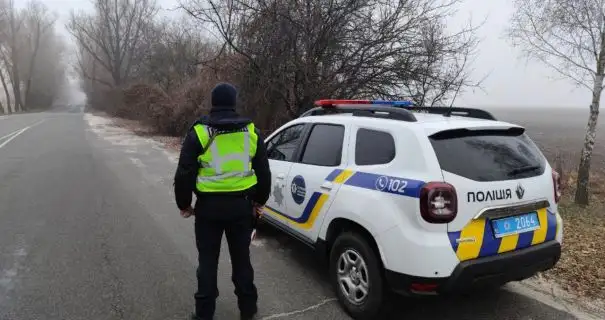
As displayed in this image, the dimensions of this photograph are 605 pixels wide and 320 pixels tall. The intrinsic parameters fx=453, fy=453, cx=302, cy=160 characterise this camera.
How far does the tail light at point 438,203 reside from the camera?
9.79 ft

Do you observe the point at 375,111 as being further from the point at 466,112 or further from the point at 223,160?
the point at 223,160

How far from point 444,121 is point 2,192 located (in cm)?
763

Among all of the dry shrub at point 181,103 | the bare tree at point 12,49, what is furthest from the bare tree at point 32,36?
the dry shrub at point 181,103

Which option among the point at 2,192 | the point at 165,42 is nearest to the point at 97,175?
the point at 2,192

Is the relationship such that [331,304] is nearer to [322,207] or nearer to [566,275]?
[322,207]

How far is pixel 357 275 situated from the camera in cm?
352

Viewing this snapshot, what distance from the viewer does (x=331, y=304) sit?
3.79 m

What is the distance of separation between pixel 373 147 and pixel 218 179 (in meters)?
1.24

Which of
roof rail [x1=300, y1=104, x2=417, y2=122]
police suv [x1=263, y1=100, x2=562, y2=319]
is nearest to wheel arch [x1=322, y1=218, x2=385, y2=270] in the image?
police suv [x1=263, y1=100, x2=562, y2=319]

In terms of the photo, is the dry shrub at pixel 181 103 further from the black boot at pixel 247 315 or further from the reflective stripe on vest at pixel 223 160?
the black boot at pixel 247 315

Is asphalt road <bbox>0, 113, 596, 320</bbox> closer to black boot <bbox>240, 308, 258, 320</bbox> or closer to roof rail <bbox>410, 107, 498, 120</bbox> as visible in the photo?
black boot <bbox>240, 308, 258, 320</bbox>

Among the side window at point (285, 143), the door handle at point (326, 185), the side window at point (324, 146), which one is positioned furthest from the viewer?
the side window at point (285, 143)

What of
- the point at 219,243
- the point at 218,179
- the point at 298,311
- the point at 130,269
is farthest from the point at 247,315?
the point at 130,269

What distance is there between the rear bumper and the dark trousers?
3.52 feet
